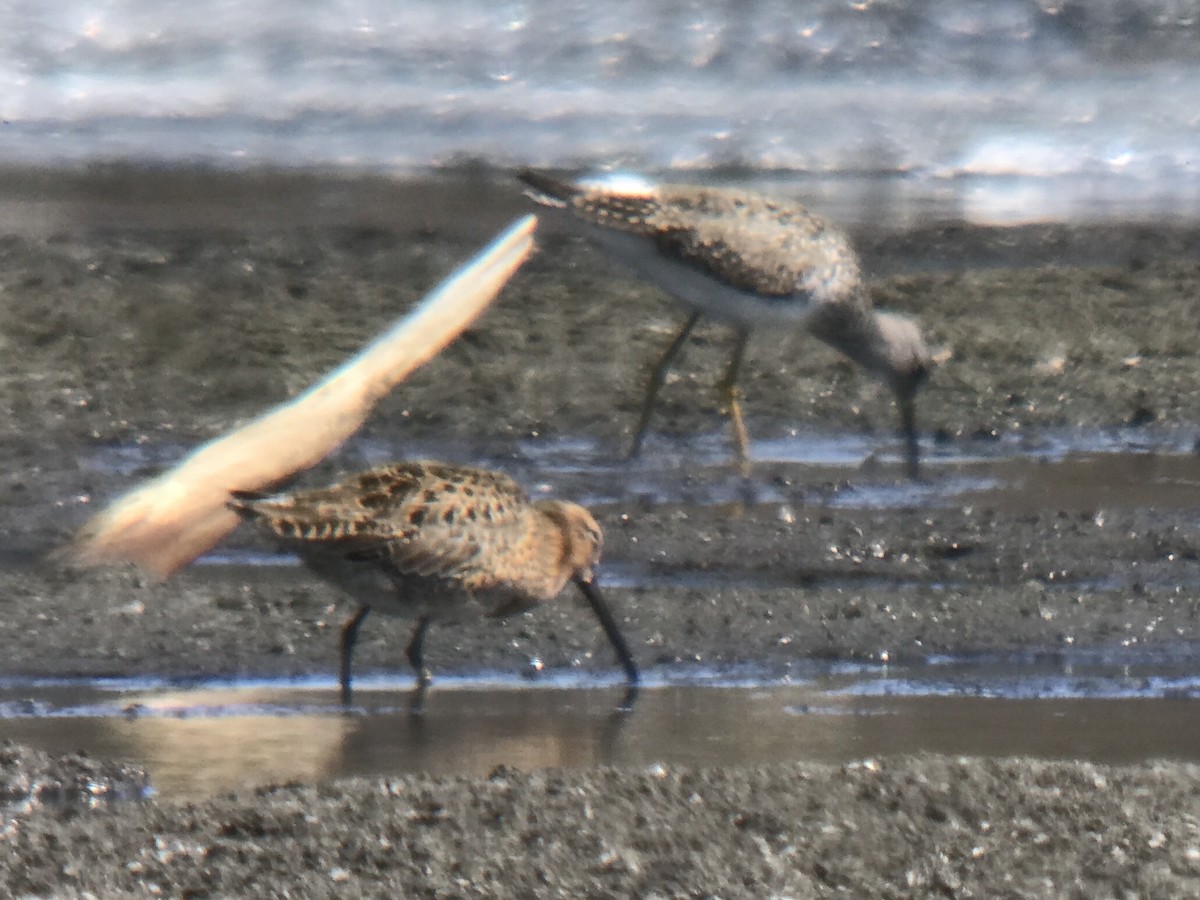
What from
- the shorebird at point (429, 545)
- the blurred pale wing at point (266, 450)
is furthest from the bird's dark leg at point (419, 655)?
the blurred pale wing at point (266, 450)

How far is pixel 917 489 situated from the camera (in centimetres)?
777

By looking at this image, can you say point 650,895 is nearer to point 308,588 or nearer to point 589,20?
point 308,588

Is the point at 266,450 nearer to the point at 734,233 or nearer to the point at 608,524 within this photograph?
the point at 608,524

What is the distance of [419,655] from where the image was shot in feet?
18.9

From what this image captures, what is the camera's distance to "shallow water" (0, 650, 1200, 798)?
5.00 meters

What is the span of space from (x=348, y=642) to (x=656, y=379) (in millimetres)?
3145

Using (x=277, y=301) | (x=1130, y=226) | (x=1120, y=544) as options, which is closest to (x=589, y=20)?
(x=1130, y=226)

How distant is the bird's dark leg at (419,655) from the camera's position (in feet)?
18.7

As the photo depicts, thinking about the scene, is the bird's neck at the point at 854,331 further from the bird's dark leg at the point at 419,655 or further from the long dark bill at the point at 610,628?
the bird's dark leg at the point at 419,655

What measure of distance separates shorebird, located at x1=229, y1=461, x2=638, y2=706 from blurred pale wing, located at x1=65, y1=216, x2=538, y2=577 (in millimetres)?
428

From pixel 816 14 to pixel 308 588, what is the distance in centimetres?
1235

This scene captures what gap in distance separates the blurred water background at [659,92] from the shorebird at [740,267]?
3592mm

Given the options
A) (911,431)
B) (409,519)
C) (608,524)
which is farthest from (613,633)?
(911,431)

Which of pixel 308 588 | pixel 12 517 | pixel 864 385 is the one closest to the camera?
pixel 308 588
